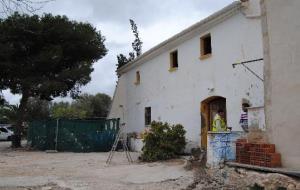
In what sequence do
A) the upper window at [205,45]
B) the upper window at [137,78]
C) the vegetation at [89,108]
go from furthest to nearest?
the vegetation at [89,108]
the upper window at [137,78]
the upper window at [205,45]

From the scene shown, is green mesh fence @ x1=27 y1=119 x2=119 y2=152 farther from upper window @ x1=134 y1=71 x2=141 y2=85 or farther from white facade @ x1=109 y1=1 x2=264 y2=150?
upper window @ x1=134 y1=71 x2=141 y2=85

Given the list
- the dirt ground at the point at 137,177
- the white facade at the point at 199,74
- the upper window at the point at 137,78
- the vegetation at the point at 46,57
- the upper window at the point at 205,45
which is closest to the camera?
the dirt ground at the point at 137,177

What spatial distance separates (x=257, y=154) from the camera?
909cm

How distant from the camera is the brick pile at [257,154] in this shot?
28.4 ft

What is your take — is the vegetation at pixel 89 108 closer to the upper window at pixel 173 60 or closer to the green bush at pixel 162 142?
the upper window at pixel 173 60

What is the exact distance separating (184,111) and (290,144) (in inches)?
418

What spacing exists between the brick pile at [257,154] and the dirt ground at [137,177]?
0.31 m

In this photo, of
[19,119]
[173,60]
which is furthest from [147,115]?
[19,119]

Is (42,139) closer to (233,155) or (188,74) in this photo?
(188,74)

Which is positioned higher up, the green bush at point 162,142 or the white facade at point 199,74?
the white facade at point 199,74

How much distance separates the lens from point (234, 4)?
14.9 m

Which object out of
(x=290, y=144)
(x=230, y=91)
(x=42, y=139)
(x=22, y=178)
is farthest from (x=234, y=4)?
(x=42, y=139)

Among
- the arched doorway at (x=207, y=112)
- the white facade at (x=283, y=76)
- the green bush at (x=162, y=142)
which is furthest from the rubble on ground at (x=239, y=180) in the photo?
the arched doorway at (x=207, y=112)

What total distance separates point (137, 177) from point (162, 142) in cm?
461
